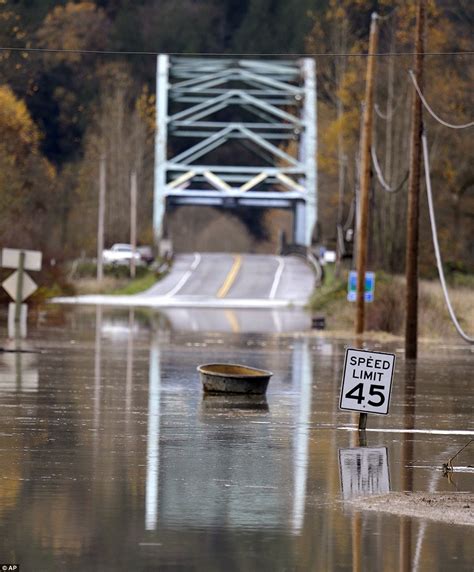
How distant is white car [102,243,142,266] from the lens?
89963 mm

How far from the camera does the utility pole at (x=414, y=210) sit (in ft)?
109

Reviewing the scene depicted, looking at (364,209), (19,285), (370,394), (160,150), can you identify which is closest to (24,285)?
(19,285)

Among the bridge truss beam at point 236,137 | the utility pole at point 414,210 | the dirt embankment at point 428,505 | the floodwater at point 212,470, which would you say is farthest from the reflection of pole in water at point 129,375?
the bridge truss beam at point 236,137

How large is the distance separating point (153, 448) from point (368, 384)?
285 cm

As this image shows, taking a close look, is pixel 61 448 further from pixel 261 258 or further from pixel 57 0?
pixel 57 0

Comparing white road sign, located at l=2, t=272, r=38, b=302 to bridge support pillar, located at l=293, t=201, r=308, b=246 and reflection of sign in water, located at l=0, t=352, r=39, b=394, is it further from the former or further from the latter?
bridge support pillar, located at l=293, t=201, r=308, b=246

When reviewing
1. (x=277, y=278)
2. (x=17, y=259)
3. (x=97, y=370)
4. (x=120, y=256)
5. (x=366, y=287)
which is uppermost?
(x=17, y=259)

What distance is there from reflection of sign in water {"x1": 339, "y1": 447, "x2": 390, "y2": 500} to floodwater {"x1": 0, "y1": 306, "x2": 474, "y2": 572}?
0.09 feet

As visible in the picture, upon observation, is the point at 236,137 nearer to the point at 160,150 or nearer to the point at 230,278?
the point at 160,150

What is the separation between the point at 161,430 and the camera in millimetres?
19094

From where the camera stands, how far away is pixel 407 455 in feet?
56.9

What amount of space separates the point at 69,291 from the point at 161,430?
167 ft

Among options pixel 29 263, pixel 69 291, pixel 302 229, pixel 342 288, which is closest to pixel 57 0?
pixel 302 229

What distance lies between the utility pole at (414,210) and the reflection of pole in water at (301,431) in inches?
84.3
